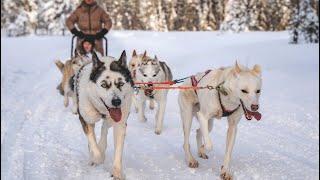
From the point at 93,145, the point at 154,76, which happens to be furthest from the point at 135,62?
the point at 93,145

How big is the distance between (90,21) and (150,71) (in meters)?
2.30

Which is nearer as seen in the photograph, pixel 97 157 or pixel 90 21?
pixel 97 157

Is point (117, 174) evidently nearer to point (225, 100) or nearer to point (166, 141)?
point (225, 100)

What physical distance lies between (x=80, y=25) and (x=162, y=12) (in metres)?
63.4

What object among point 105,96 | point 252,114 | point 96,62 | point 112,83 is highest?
point 96,62

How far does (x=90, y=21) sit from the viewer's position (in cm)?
966

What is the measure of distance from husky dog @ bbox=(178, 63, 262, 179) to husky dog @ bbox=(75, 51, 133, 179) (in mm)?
729

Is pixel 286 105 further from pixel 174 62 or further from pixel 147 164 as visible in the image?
pixel 174 62

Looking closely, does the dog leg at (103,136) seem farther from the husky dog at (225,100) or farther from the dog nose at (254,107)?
the dog nose at (254,107)

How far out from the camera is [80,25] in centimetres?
971

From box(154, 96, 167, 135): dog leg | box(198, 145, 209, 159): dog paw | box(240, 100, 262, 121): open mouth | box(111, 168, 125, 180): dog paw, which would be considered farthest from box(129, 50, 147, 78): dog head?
box(240, 100, 262, 121): open mouth

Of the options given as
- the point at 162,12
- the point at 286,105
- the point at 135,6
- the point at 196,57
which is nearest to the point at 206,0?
the point at 162,12

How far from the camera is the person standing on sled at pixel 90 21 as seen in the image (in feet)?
31.3

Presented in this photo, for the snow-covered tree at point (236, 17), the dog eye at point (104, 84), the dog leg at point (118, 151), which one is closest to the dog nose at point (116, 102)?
the dog eye at point (104, 84)
